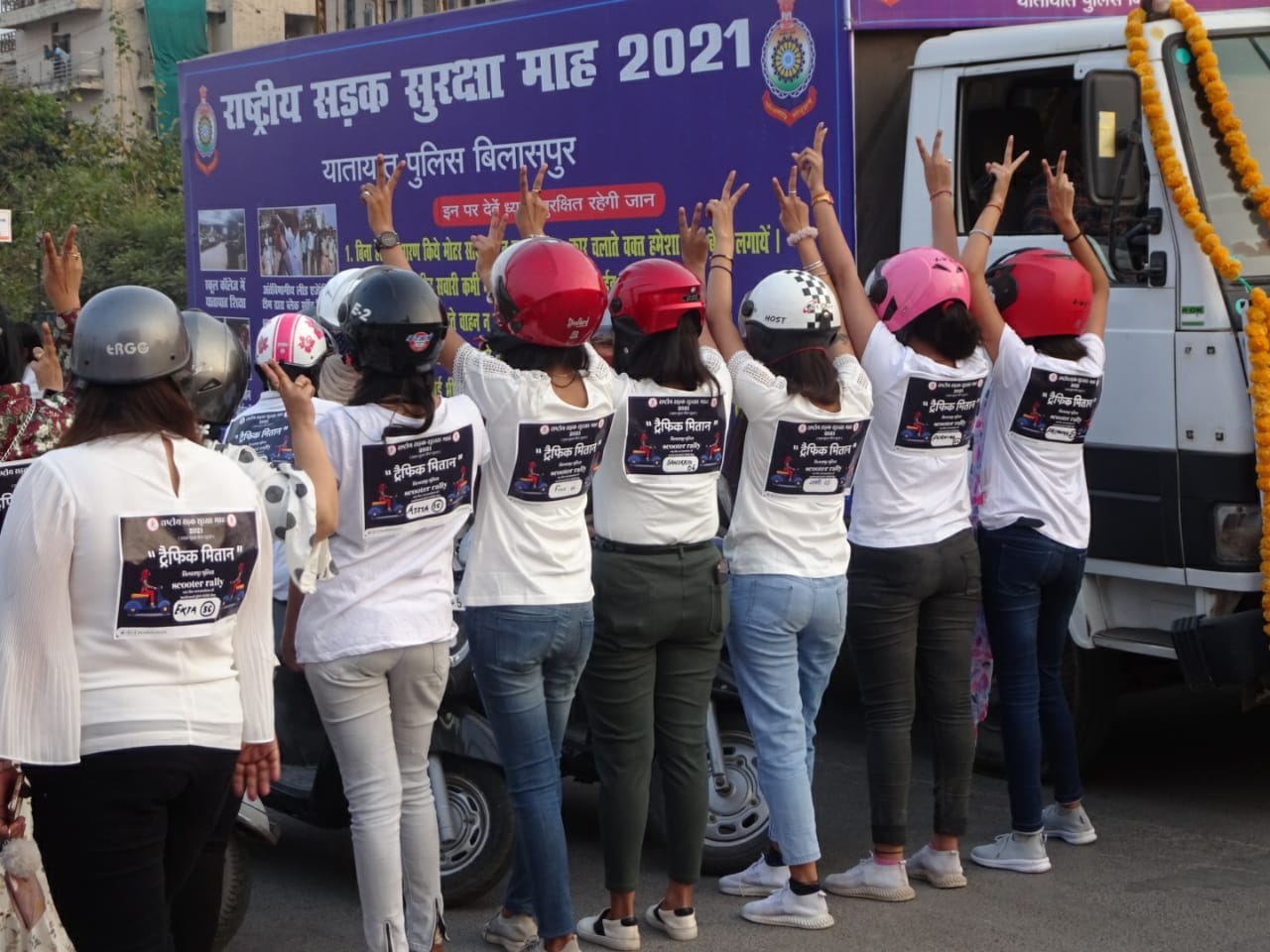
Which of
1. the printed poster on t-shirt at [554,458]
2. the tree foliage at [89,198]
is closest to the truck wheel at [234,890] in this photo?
the printed poster on t-shirt at [554,458]

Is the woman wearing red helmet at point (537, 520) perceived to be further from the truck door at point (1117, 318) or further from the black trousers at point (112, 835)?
the truck door at point (1117, 318)

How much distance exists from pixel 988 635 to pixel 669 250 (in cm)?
243

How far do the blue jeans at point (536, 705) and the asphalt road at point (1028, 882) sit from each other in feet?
1.79

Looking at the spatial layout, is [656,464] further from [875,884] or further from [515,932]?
[875,884]

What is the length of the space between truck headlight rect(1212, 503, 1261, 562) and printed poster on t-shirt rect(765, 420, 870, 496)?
154cm

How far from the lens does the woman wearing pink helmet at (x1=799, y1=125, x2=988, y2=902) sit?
5.11 metres

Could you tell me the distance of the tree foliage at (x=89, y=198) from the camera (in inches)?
971

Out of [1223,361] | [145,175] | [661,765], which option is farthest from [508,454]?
[145,175]

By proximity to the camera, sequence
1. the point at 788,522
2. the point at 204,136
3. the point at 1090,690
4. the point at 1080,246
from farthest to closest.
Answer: the point at 204,136, the point at 1090,690, the point at 1080,246, the point at 788,522

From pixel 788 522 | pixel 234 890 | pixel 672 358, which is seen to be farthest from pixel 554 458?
pixel 234 890

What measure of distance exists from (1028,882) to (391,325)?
2.83 m

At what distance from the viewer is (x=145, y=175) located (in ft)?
99.8

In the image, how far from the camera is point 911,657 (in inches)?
205

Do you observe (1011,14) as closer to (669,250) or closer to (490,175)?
(669,250)
